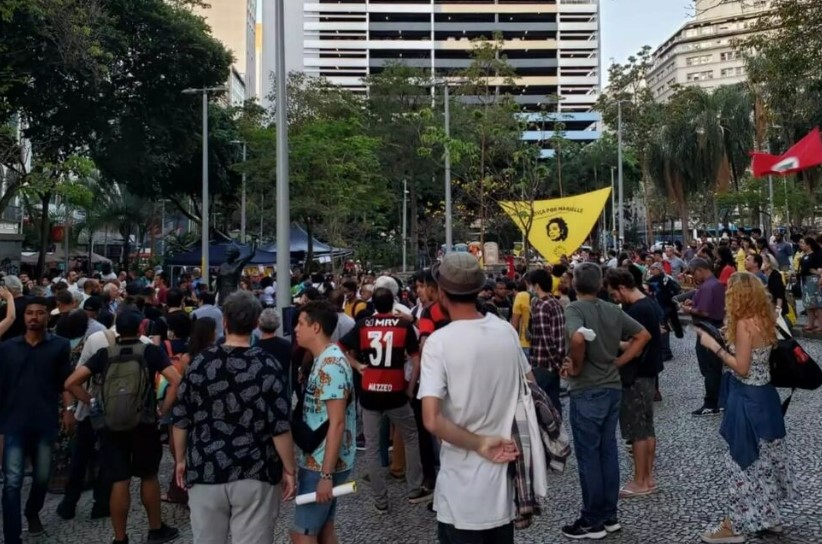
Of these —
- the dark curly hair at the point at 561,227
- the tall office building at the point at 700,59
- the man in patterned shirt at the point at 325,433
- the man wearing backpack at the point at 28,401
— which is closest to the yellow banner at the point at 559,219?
the dark curly hair at the point at 561,227

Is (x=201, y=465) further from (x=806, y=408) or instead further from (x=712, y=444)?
(x=806, y=408)

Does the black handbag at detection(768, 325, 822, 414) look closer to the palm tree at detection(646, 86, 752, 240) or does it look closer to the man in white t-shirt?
the man in white t-shirt

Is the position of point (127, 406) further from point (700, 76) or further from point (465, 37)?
point (700, 76)

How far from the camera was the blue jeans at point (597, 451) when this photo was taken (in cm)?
483

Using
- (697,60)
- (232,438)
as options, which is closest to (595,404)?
(232,438)

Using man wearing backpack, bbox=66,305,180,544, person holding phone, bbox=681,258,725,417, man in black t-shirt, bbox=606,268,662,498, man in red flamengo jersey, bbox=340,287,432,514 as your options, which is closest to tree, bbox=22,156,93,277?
man wearing backpack, bbox=66,305,180,544

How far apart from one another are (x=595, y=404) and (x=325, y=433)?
202 centimetres

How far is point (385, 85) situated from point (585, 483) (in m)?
42.5

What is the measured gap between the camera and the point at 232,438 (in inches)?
134

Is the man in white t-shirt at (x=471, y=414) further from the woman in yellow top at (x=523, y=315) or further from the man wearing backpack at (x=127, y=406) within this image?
the woman in yellow top at (x=523, y=315)

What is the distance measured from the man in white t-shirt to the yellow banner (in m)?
13.8

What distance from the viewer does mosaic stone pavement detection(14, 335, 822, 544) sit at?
4942 mm

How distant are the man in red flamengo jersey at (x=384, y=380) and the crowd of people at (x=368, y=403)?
2 centimetres

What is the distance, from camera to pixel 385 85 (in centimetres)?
4522
